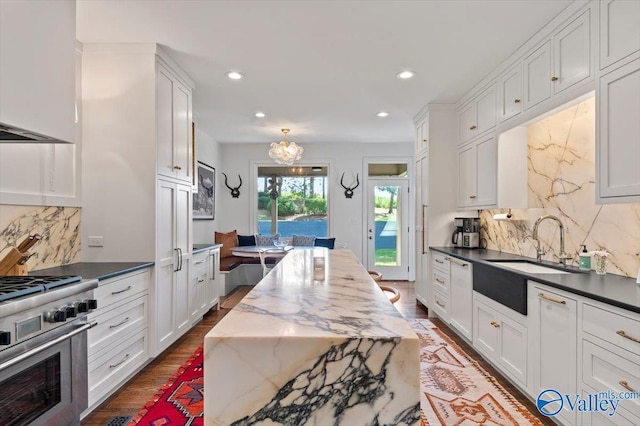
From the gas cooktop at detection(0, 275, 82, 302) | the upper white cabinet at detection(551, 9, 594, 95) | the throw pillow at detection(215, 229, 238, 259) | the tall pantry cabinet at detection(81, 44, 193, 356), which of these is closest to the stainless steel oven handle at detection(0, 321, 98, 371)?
the gas cooktop at detection(0, 275, 82, 302)

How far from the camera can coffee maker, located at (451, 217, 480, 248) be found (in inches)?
161

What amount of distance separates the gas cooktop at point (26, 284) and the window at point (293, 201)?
5.14m

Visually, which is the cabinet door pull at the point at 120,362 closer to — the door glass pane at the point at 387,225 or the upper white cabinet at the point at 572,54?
the upper white cabinet at the point at 572,54

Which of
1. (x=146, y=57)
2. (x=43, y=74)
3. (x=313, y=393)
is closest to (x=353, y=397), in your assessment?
(x=313, y=393)

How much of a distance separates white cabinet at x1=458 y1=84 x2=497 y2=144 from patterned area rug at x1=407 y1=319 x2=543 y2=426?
7.30 feet

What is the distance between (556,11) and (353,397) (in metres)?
2.82

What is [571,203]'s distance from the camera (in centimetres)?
271

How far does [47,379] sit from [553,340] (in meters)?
2.73

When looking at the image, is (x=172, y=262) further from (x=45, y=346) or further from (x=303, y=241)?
(x=303, y=241)

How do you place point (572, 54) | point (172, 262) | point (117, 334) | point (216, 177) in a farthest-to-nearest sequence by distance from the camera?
point (216, 177)
point (172, 262)
point (117, 334)
point (572, 54)

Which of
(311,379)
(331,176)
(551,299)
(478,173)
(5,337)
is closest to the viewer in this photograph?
(311,379)

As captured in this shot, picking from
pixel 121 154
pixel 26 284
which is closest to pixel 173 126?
pixel 121 154

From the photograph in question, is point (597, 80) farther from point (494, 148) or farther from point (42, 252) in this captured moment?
point (42, 252)

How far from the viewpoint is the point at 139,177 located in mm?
2840
